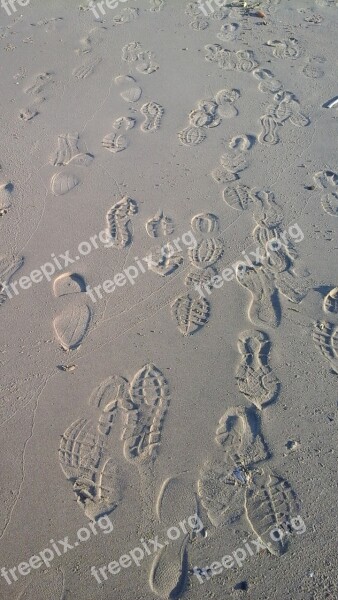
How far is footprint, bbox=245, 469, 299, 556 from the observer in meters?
2.88

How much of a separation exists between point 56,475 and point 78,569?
549mm

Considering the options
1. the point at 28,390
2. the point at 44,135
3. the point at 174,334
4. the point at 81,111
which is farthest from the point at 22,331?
the point at 81,111

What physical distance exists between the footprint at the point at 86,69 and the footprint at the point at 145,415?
407cm

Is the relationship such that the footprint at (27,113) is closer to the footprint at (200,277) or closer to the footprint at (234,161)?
the footprint at (234,161)

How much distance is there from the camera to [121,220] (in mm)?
4430

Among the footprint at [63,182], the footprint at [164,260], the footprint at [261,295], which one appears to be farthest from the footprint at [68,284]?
the footprint at [261,295]

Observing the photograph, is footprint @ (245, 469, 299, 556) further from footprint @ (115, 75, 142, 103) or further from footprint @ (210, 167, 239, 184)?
footprint @ (115, 75, 142, 103)

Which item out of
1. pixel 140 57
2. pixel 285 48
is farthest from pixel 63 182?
pixel 285 48

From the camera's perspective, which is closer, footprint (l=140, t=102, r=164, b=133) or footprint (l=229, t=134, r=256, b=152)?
footprint (l=229, t=134, r=256, b=152)

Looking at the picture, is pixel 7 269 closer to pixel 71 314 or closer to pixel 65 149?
pixel 71 314

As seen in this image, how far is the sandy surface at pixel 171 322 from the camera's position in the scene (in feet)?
9.52

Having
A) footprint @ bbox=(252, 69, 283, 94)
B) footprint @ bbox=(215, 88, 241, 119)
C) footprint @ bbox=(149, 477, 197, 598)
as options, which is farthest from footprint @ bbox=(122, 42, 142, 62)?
footprint @ bbox=(149, 477, 197, 598)

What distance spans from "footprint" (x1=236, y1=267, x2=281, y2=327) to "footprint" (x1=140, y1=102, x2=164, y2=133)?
2.05 m

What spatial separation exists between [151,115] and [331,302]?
9.41 ft
